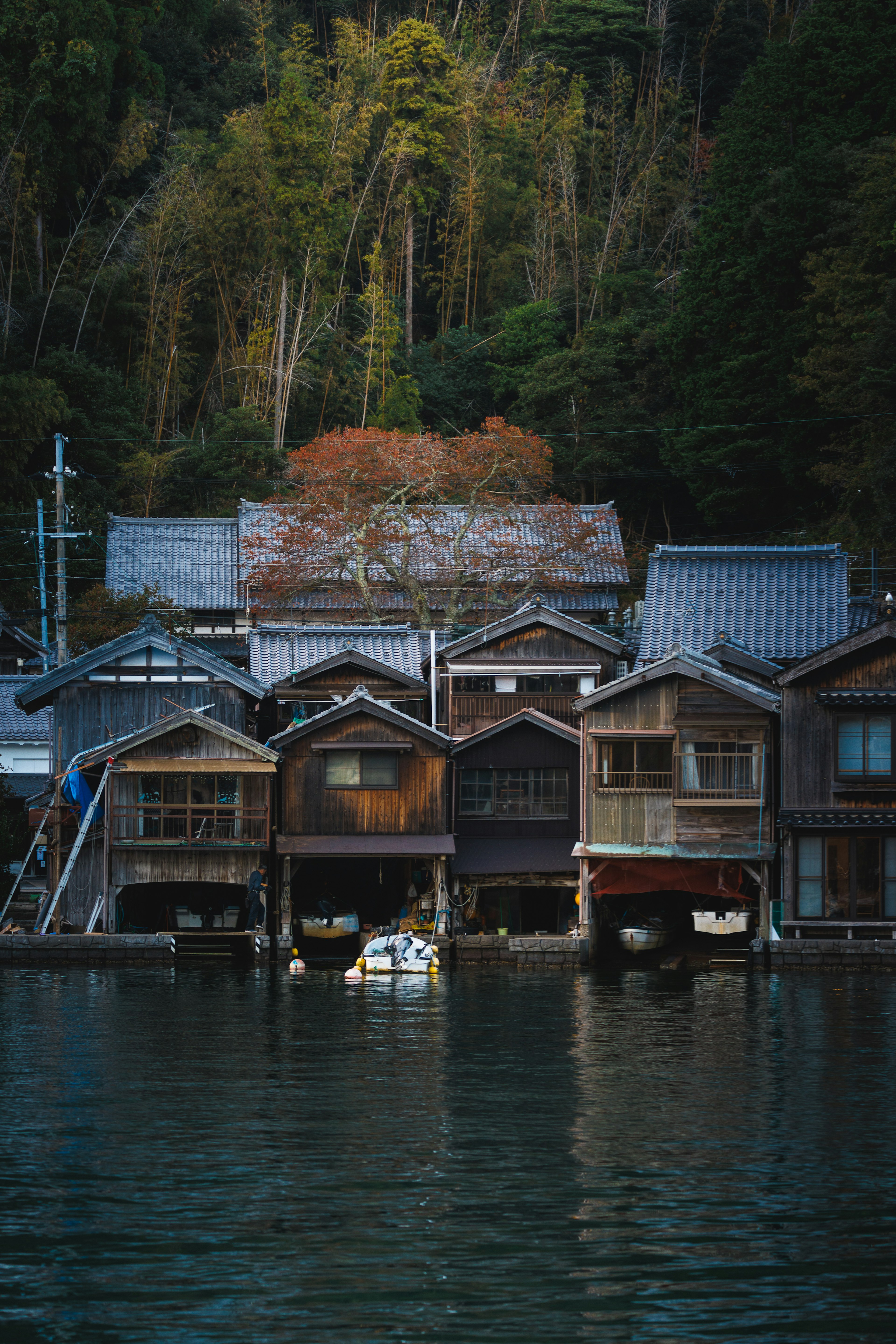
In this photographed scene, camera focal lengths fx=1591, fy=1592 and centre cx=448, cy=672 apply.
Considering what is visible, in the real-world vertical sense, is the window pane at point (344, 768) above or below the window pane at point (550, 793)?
above

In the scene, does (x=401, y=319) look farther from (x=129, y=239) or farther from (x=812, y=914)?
(x=812, y=914)

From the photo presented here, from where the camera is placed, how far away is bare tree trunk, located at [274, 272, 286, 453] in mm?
69188

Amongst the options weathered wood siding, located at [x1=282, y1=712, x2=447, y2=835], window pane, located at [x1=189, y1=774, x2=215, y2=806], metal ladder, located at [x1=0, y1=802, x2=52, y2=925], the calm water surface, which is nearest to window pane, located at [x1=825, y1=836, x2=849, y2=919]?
the calm water surface

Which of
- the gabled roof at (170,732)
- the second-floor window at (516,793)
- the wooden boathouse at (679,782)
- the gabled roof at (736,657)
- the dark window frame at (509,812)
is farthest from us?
the second-floor window at (516,793)

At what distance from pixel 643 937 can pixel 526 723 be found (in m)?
6.71

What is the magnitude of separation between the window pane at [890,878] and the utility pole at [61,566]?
22519mm

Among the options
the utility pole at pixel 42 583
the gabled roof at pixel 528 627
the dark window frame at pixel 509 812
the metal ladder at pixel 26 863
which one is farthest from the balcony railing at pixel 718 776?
the utility pole at pixel 42 583

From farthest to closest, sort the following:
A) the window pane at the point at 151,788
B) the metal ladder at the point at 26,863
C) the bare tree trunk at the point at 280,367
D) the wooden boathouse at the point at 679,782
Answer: the bare tree trunk at the point at 280,367, the window pane at the point at 151,788, the metal ladder at the point at 26,863, the wooden boathouse at the point at 679,782

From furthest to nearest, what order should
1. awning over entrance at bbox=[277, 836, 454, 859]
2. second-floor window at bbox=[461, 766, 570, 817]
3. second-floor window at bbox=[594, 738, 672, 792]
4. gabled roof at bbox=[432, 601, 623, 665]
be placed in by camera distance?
1. gabled roof at bbox=[432, 601, 623, 665]
2. second-floor window at bbox=[461, 766, 570, 817]
3. awning over entrance at bbox=[277, 836, 454, 859]
4. second-floor window at bbox=[594, 738, 672, 792]

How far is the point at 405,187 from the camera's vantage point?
264ft

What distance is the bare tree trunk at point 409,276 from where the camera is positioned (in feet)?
266

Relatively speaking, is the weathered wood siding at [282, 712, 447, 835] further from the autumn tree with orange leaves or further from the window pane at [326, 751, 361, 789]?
the autumn tree with orange leaves

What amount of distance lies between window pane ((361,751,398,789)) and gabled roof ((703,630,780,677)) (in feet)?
29.3

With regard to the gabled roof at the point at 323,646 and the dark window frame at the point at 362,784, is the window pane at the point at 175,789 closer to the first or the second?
the dark window frame at the point at 362,784
